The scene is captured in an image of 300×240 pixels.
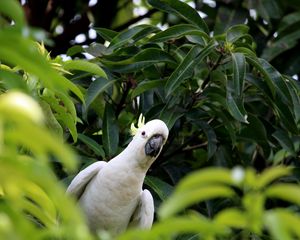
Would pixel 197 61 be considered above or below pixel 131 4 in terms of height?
above

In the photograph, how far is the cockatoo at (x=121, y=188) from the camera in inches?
127

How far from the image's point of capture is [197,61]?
3.52 meters

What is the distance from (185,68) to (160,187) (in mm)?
600

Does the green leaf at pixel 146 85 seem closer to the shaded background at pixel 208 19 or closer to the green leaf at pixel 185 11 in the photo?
the green leaf at pixel 185 11

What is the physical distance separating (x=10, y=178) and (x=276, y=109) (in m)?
2.87

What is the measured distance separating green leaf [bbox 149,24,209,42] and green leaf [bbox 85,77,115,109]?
31 centimetres

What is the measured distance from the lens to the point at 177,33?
364 cm

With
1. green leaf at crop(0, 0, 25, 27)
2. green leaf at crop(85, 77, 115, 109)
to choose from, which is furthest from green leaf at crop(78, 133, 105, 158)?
green leaf at crop(0, 0, 25, 27)

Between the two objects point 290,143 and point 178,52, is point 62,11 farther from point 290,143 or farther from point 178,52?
point 290,143

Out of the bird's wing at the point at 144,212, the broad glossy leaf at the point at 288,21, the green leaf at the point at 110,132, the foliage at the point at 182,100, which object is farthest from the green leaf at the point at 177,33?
the broad glossy leaf at the point at 288,21

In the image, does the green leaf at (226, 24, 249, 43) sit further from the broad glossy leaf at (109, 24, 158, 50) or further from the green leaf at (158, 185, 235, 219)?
the green leaf at (158, 185, 235, 219)

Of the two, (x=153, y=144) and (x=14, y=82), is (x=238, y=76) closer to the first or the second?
(x=153, y=144)

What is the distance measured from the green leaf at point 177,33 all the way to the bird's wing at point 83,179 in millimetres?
737

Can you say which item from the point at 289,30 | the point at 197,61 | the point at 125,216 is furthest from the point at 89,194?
the point at 289,30
